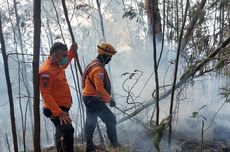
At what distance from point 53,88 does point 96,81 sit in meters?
0.89

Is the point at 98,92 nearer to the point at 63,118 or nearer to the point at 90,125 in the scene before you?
the point at 90,125

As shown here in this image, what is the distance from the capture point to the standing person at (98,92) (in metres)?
4.88

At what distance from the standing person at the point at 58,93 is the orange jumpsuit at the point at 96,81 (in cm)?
63

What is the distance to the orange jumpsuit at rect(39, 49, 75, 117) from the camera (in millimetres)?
3893

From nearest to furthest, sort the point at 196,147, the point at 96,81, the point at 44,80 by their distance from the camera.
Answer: the point at 44,80
the point at 96,81
the point at 196,147

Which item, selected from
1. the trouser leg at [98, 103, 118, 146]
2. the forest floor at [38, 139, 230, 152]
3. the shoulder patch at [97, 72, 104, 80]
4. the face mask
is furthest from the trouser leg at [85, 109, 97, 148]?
the face mask

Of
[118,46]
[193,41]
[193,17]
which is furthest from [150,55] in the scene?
[118,46]

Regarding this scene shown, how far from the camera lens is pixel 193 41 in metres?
6.55

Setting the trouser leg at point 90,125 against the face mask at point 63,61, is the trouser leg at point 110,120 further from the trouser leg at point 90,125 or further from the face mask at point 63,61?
the face mask at point 63,61

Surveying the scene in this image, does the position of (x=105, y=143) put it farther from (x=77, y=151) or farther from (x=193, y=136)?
(x=193, y=136)

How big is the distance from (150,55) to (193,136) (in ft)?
10.2

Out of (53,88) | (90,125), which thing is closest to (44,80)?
(53,88)

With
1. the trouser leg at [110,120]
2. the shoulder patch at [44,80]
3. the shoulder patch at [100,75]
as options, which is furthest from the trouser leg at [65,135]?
the trouser leg at [110,120]

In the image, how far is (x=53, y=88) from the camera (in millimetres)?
4105
